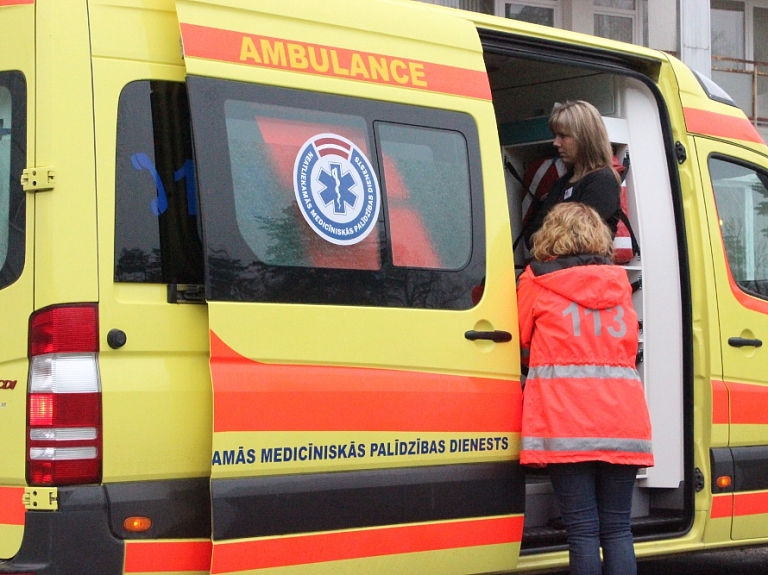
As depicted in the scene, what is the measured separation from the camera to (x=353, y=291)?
375cm

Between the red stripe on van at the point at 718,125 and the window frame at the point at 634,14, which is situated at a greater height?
the window frame at the point at 634,14

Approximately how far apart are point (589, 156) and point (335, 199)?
1422 millimetres

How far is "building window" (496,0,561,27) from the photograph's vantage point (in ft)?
45.9

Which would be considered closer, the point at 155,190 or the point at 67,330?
the point at 67,330

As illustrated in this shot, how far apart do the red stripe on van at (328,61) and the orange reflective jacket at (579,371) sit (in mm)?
787

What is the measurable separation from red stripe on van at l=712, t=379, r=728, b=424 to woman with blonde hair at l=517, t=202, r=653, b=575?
847mm

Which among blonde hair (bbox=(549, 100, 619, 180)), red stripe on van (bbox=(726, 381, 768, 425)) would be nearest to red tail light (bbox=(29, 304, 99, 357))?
blonde hair (bbox=(549, 100, 619, 180))

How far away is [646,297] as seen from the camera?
4.89 m

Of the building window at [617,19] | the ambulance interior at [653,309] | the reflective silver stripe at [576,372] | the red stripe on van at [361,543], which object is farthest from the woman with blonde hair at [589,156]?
the building window at [617,19]

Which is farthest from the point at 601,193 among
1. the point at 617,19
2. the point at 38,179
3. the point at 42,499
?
the point at 617,19

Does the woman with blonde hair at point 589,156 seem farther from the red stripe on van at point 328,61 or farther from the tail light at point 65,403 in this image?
the tail light at point 65,403

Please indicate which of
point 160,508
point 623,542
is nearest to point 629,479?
point 623,542

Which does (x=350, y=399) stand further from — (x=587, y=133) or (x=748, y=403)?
(x=748, y=403)

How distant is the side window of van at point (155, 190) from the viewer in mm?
3393
